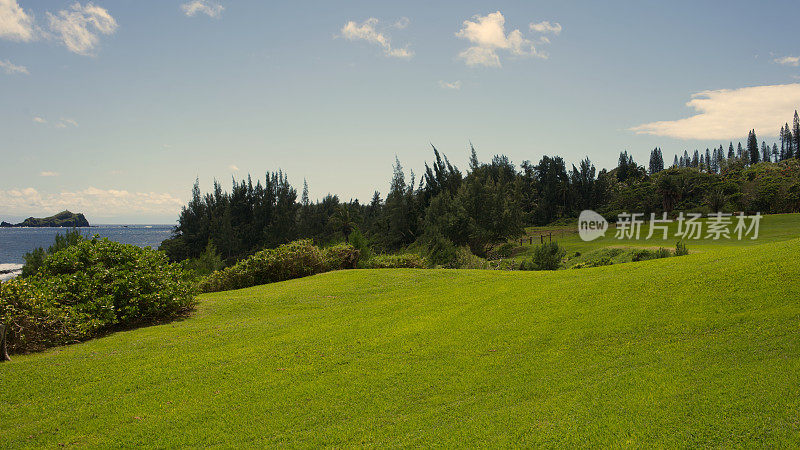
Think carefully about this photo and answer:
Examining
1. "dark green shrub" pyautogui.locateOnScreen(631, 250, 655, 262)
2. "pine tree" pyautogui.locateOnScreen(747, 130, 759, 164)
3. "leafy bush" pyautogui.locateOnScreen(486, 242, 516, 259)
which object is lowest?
"leafy bush" pyautogui.locateOnScreen(486, 242, 516, 259)

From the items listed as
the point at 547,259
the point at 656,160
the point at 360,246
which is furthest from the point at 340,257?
the point at 656,160

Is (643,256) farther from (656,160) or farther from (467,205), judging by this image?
(656,160)

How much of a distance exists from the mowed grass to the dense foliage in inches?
961

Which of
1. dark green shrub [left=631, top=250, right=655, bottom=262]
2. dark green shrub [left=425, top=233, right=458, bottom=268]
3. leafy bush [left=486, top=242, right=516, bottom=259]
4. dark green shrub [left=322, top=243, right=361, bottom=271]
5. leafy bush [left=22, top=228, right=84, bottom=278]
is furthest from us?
leafy bush [left=486, top=242, right=516, bottom=259]

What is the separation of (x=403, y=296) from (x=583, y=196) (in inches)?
3133

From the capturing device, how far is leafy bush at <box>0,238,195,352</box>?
798 cm

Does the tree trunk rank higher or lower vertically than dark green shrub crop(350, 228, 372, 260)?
lower

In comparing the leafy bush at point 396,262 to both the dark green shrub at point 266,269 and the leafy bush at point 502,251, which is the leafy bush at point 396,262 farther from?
the leafy bush at point 502,251

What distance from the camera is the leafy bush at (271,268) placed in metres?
15.4

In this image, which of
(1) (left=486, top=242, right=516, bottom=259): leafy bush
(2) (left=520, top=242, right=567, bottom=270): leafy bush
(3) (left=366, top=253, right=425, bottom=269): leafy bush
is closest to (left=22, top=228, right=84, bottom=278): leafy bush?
(3) (left=366, top=253, right=425, bottom=269): leafy bush

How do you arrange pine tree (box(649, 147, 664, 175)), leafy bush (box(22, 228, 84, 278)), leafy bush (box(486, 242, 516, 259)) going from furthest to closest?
1. pine tree (box(649, 147, 664, 175))
2. leafy bush (box(486, 242, 516, 259))
3. leafy bush (box(22, 228, 84, 278))

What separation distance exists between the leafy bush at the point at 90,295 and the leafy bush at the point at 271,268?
3.23 meters

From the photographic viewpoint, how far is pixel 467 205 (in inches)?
1807

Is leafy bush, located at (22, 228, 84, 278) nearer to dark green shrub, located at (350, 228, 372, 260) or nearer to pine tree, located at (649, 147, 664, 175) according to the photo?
dark green shrub, located at (350, 228, 372, 260)
